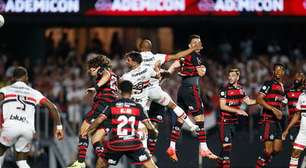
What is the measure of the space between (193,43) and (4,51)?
10.8m

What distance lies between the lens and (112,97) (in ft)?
66.1

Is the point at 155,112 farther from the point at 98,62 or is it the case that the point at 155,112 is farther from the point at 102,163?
the point at 102,163

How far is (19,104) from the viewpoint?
744 inches

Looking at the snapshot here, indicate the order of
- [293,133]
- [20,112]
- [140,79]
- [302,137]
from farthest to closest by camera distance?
[293,133] → [302,137] → [140,79] → [20,112]

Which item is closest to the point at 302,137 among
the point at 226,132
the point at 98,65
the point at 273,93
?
the point at 273,93

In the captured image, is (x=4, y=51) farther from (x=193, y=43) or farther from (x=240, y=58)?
(x=193, y=43)

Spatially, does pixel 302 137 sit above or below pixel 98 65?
below

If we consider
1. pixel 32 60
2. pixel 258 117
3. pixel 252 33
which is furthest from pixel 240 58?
pixel 32 60

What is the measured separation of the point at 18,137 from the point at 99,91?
208 centimetres

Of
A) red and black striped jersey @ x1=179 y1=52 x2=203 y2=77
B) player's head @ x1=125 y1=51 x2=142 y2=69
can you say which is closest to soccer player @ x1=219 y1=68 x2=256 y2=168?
red and black striped jersey @ x1=179 y1=52 x2=203 y2=77

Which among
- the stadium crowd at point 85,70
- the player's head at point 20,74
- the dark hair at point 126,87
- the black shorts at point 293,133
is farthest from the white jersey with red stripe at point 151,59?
the black shorts at point 293,133

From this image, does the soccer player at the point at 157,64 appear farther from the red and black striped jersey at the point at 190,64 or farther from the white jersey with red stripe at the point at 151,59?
the red and black striped jersey at the point at 190,64

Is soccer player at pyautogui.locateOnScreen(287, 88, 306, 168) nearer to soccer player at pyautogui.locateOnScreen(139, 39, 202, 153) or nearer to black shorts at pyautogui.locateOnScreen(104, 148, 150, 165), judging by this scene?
soccer player at pyautogui.locateOnScreen(139, 39, 202, 153)

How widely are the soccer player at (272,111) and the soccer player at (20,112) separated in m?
4.92
